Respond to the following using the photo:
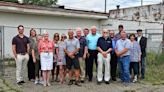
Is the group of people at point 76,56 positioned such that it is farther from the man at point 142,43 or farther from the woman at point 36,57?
the man at point 142,43

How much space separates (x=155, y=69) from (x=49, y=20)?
10.9 m

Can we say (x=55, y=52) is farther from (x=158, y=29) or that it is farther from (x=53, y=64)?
(x=158, y=29)

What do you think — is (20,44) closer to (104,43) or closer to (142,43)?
(104,43)

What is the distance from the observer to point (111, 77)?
12.8 metres

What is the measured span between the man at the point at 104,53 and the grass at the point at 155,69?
6.06 ft

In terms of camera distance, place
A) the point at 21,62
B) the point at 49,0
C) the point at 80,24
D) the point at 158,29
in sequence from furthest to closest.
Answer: the point at 49,0 < the point at 80,24 < the point at 158,29 < the point at 21,62

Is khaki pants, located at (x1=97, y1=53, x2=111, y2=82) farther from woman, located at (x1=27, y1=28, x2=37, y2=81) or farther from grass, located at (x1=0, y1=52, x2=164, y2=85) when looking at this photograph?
woman, located at (x1=27, y1=28, x2=37, y2=81)

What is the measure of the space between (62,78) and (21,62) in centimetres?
155

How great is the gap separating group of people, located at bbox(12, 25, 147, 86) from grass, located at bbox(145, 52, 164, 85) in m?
0.91

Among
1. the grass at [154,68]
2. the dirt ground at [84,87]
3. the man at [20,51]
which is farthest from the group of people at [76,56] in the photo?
the grass at [154,68]

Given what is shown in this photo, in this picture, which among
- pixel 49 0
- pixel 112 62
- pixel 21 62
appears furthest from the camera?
pixel 49 0

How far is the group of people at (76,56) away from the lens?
37.7ft

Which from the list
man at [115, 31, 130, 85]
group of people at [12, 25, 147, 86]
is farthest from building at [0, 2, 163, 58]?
man at [115, 31, 130, 85]

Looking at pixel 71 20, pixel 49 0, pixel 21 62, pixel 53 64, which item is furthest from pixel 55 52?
pixel 49 0
